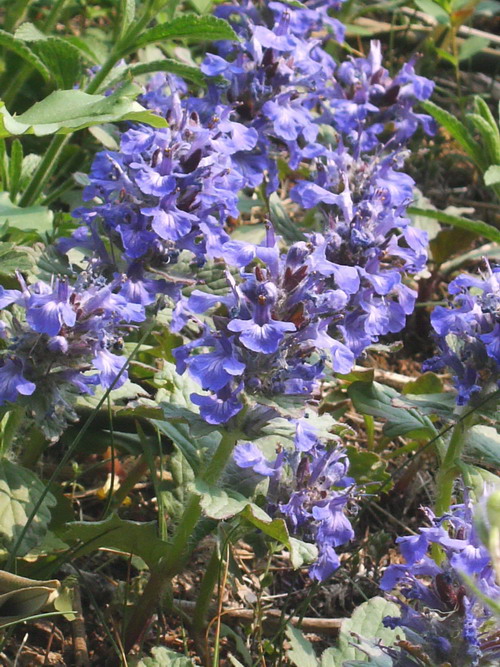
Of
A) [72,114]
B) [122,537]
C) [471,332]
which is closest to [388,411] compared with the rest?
[471,332]

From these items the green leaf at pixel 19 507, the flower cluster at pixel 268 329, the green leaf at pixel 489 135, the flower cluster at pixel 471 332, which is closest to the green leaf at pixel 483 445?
the flower cluster at pixel 471 332

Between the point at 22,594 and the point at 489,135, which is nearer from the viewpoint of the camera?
the point at 22,594

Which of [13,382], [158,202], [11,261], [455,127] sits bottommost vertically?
[13,382]

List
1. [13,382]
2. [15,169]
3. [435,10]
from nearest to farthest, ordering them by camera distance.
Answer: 1. [13,382]
2. [15,169]
3. [435,10]

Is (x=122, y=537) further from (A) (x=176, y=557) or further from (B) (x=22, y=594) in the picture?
(B) (x=22, y=594)

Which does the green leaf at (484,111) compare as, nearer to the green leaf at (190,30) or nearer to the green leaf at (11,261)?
the green leaf at (190,30)

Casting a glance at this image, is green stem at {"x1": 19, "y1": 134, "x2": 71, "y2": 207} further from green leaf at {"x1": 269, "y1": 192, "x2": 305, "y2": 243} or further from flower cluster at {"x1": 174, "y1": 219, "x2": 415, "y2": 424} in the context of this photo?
flower cluster at {"x1": 174, "y1": 219, "x2": 415, "y2": 424}

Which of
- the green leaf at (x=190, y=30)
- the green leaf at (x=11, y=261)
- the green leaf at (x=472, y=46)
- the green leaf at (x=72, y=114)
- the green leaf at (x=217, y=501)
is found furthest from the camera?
the green leaf at (x=472, y=46)

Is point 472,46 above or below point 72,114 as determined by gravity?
below
